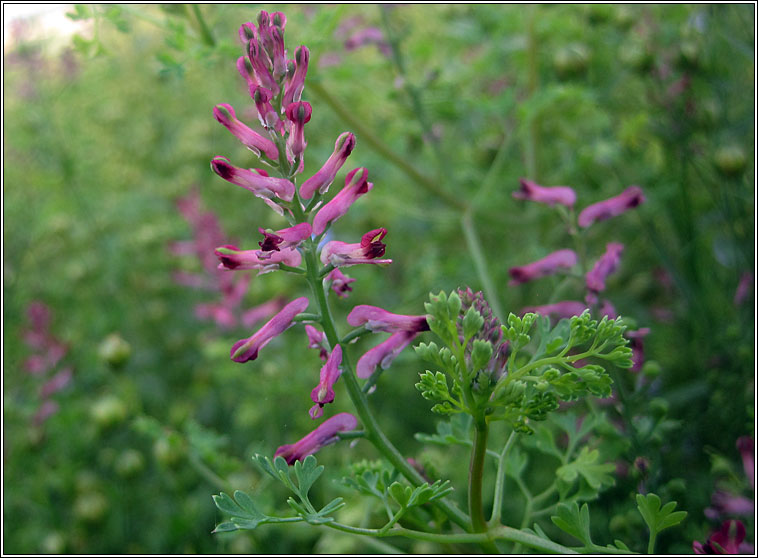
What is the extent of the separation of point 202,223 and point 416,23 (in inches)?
52.0

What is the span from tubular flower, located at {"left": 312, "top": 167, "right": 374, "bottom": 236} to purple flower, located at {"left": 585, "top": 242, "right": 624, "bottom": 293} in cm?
38

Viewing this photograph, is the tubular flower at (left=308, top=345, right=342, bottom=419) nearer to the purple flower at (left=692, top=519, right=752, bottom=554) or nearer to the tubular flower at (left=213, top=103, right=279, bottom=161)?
the tubular flower at (left=213, top=103, right=279, bottom=161)

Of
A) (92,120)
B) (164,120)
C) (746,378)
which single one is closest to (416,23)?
(164,120)

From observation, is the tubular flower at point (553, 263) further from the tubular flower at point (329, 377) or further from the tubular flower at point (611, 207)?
the tubular flower at point (329, 377)

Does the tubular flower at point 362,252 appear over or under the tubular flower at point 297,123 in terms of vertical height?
under

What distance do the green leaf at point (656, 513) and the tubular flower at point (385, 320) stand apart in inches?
11.1

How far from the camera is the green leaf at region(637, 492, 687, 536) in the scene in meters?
0.65

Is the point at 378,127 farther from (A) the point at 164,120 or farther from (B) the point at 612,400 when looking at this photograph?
(B) the point at 612,400

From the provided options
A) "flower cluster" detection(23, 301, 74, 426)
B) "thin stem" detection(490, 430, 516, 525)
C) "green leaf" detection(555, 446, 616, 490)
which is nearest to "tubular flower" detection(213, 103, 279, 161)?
"thin stem" detection(490, 430, 516, 525)

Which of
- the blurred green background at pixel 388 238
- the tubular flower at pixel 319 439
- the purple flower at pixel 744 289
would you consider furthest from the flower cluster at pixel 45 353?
the purple flower at pixel 744 289

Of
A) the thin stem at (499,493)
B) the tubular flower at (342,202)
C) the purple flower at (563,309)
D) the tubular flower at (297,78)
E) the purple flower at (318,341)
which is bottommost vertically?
the thin stem at (499,493)

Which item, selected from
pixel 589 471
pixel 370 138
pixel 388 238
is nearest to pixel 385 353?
pixel 589 471

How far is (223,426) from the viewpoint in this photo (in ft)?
6.36

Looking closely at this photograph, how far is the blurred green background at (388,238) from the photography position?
1259mm
